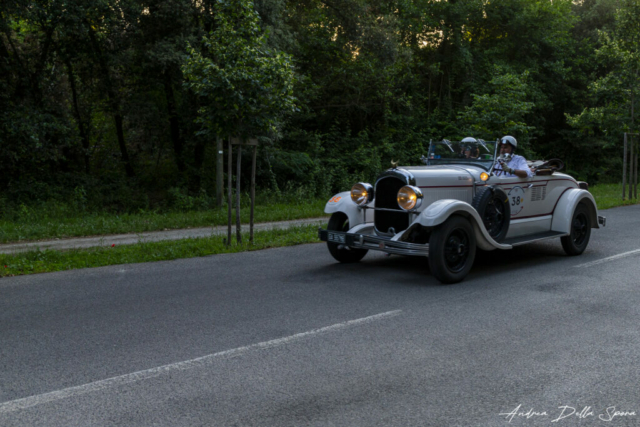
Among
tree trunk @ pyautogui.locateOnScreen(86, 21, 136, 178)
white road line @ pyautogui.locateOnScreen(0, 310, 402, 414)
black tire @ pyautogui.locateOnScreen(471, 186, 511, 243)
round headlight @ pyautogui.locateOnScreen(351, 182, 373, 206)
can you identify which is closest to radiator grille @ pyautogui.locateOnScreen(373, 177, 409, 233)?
round headlight @ pyautogui.locateOnScreen(351, 182, 373, 206)

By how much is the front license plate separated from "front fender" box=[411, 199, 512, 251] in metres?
1.12

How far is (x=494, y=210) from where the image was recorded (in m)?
8.38

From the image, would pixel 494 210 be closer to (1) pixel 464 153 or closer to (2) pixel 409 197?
(1) pixel 464 153

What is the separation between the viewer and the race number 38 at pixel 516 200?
8750 mm

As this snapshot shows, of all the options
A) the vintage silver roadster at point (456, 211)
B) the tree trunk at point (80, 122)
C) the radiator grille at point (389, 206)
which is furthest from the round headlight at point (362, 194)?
the tree trunk at point (80, 122)

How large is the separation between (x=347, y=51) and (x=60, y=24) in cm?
1141

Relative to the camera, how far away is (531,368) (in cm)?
447

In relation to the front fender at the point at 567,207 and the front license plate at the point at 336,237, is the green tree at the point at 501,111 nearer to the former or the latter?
the front fender at the point at 567,207

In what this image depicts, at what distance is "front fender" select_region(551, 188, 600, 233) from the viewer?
9.21m

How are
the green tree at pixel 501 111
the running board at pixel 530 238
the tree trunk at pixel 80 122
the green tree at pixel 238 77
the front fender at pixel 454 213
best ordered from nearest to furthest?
the front fender at pixel 454 213 → the running board at pixel 530 238 → the green tree at pixel 238 77 → the tree trunk at pixel 80 122 → the green tree at pixel 501 111

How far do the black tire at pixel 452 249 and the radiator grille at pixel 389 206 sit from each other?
2.33 ft

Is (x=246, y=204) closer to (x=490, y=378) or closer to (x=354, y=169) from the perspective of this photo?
(x=354, y=169)

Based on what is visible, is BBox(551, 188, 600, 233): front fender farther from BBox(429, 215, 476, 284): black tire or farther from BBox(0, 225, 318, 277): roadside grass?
BBox(0, 225, 318, 277): roadside grass

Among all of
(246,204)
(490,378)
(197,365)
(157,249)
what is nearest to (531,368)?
(490,378)
